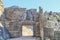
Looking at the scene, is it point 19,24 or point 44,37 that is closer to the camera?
point 44,37

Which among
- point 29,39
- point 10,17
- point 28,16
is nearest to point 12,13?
point 10,17

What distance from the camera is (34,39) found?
13.6 meters

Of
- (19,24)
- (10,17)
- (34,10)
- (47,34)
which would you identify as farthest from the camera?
(34,10)

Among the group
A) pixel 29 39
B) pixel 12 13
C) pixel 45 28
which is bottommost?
pixel 29 39

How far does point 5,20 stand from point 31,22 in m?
2.35

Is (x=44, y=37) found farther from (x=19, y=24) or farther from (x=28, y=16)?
(x=28, y=16)

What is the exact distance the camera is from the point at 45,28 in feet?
43.8

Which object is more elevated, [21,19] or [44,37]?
[21,19]

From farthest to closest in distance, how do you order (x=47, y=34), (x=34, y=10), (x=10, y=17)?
(x=34, y=10) → (x=10, y=17) → (x=47, y=34)

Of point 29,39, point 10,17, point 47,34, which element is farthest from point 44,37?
point 10,17

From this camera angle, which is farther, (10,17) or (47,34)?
(10,17)

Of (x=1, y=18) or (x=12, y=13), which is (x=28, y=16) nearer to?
(x=12, y=13)

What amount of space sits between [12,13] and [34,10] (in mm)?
2361

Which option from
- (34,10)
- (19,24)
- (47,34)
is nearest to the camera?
(47,34)
